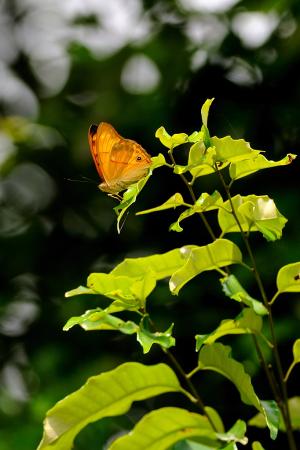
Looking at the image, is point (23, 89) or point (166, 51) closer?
point (166, 51)

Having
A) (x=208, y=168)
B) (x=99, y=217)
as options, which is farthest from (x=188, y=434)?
(x=99, y=217)

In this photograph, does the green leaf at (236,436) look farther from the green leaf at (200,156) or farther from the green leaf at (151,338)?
the green leaf at (200,156)

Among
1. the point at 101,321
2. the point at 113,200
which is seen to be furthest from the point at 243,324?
the point at 113,200

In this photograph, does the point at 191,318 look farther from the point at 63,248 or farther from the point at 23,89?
the point at 23,89

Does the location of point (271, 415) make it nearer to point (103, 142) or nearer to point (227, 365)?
point (227, 365)

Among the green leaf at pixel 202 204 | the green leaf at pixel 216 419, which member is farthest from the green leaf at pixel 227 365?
the green leaf at pixel 202 204

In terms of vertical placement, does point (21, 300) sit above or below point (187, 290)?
below
